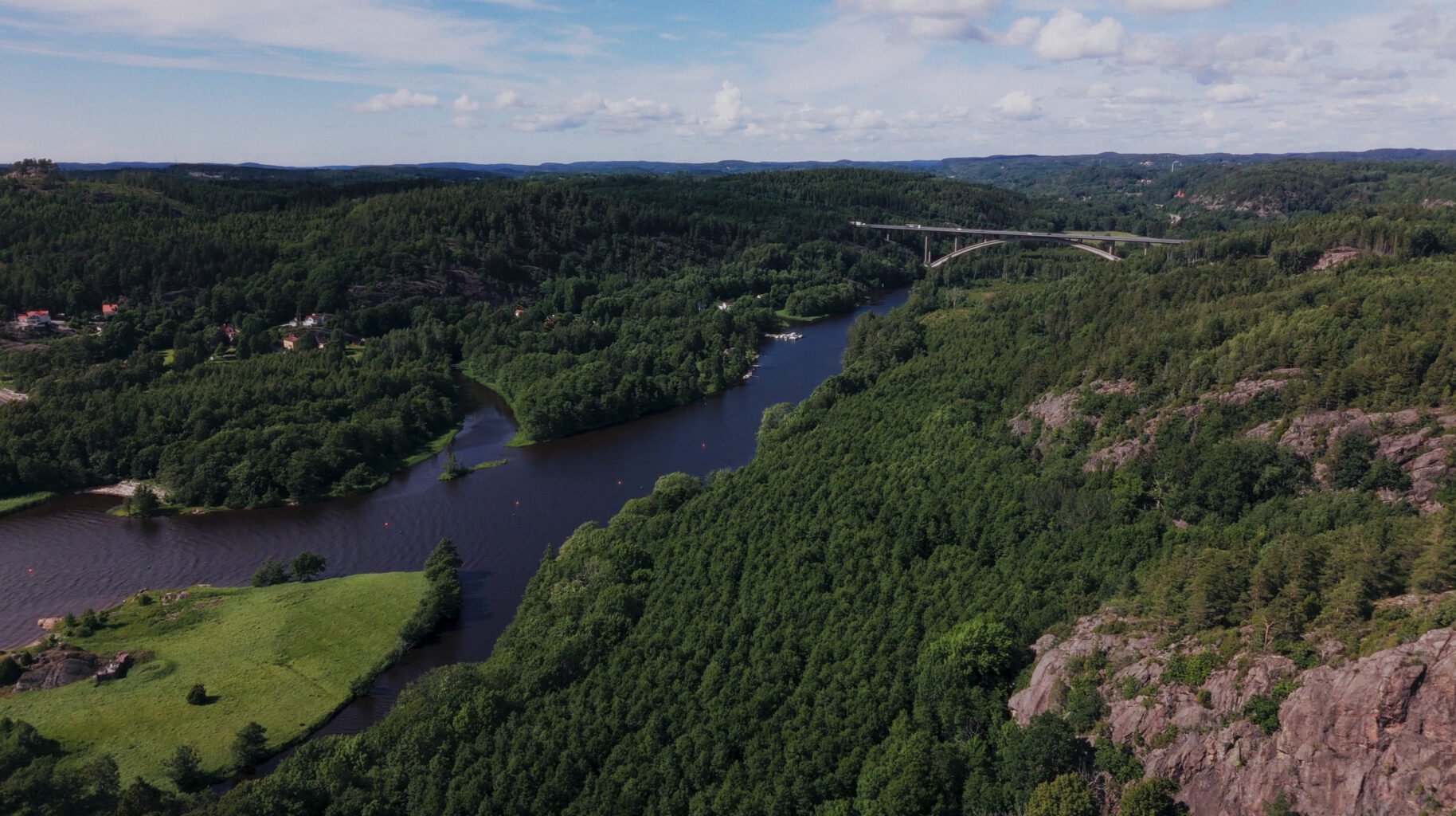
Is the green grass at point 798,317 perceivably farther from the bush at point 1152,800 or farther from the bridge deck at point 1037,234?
the bush at point 1152,800

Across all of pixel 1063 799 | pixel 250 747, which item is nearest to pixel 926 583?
pixel 1063 799

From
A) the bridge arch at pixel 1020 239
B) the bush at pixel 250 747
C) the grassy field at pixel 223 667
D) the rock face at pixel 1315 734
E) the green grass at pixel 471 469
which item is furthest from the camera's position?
the bridge arch at pixel 1020 239

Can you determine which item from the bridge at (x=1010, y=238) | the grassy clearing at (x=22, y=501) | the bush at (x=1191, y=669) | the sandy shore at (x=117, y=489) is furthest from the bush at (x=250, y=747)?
the bridge at (x=1010, y=238)

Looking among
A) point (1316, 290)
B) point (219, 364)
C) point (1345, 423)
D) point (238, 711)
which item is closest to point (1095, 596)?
point (1345, 423)

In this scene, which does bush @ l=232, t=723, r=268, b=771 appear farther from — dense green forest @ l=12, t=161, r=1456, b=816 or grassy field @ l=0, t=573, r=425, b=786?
dense green forest @ l=12, t=161, r=1456, b=816

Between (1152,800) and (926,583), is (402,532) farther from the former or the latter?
(1152,800)

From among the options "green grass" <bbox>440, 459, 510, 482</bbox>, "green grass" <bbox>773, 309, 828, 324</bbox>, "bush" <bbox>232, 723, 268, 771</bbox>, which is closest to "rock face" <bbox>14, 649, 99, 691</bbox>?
"bush" <bbox>232, 723, 268, 771</bbox>
